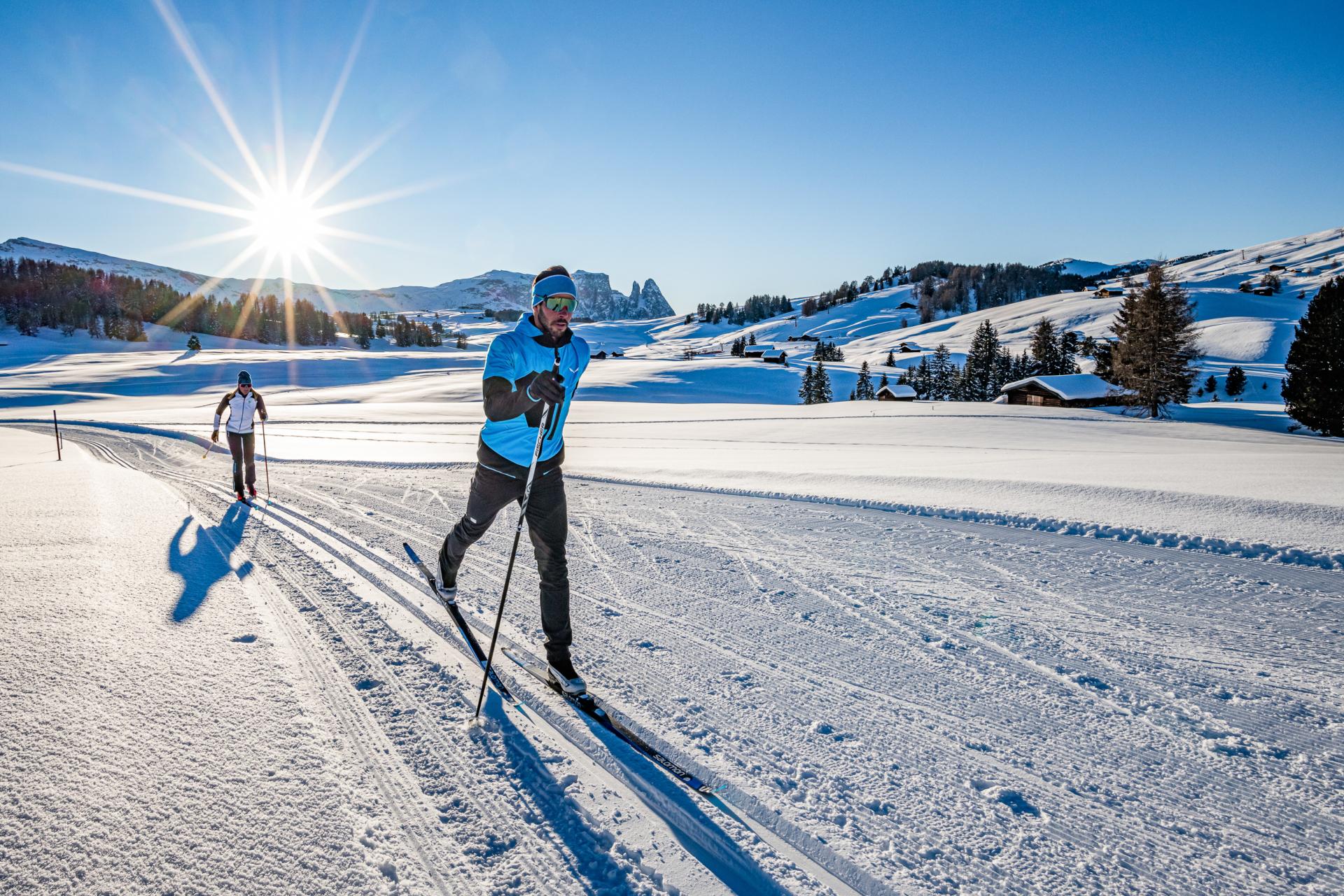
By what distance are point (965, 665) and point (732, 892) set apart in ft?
7.13

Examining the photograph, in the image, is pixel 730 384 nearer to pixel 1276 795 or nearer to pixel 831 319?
pixel 1276 795

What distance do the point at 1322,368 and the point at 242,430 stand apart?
1694 inches

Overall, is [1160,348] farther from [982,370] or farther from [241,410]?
[241,410]

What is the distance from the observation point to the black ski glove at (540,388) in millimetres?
3346

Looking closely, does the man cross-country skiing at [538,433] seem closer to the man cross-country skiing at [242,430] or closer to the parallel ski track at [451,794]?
the parallel ski track at [451,794]

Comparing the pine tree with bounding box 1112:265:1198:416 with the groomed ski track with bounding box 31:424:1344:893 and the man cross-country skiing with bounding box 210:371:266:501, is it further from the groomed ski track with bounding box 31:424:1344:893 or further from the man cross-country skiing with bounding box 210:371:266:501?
the man cross-country skiing with bounding box 210:371:266:501

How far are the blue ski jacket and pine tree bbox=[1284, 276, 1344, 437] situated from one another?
39253 mm

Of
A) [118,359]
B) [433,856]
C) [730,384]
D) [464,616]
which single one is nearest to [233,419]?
[464,616]

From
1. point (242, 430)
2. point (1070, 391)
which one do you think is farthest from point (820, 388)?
point (242, 430)

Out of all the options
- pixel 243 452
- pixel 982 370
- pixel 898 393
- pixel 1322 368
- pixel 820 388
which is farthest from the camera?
pixel 820 388

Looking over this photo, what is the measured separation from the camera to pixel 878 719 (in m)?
3.05

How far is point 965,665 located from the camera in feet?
11.8

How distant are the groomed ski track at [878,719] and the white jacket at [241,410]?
216 inches

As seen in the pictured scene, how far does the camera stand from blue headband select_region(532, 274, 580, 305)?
11.1 ft
